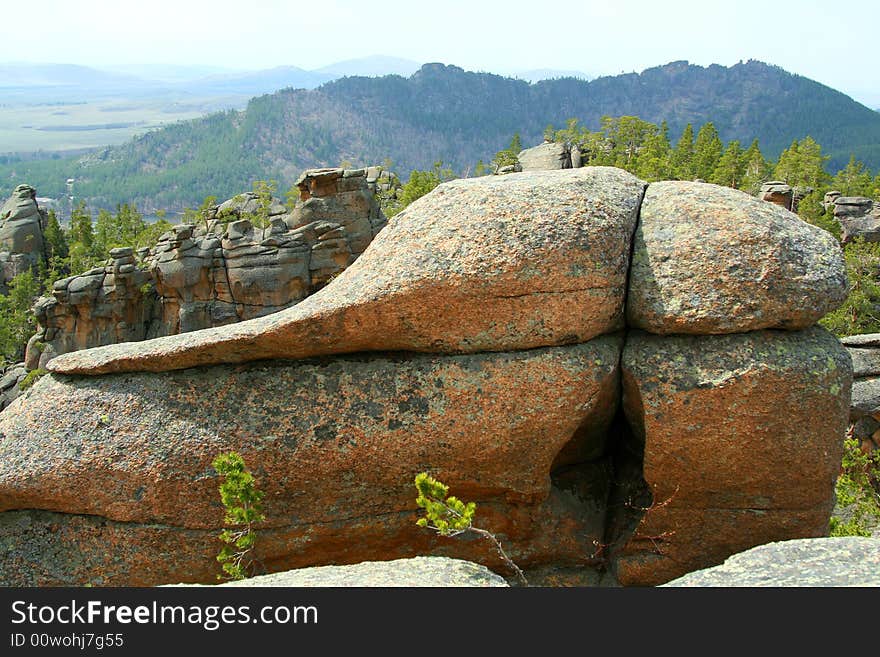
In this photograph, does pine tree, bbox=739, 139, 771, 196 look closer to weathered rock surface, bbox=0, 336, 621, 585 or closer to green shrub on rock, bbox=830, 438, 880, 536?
green shrub on rock, bbox=830, 438, 880, 536

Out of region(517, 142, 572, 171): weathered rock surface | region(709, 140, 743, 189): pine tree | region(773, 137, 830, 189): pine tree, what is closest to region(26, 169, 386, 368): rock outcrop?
region(517, 142, 572, 171): weathered rock surface

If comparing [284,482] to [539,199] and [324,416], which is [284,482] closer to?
[324,416]

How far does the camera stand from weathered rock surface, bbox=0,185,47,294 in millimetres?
80562

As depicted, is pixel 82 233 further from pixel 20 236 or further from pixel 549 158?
pixel 549 158

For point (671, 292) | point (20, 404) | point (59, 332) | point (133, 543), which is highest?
point (671, 292)

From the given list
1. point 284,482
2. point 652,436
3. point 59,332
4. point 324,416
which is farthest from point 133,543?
point 59,332

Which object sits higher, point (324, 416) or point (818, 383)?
point (818, 383)

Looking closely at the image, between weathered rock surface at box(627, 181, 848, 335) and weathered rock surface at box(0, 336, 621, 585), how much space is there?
3.60 ft

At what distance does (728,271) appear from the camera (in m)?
10.3

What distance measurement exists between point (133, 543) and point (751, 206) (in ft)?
35.7

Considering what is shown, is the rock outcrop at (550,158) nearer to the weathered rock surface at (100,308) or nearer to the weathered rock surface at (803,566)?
the weathered rock surface at (100,308)

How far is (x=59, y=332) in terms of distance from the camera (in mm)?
54438

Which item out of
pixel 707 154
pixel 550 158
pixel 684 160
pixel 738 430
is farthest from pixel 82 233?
pixel 738 430

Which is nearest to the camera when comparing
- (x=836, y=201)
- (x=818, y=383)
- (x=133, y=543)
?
(x=818, y=383)
